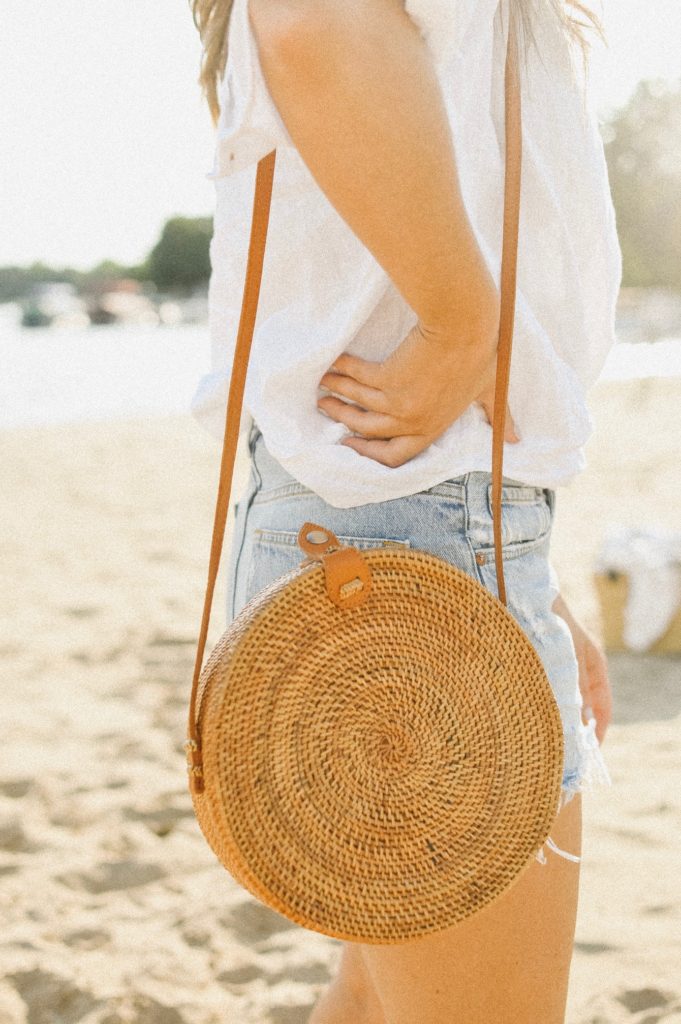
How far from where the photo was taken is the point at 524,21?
1.06 meters

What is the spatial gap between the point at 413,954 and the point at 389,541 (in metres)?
0.44

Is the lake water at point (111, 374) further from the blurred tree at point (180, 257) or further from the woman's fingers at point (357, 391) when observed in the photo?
the blurred tree at point (180, 257)

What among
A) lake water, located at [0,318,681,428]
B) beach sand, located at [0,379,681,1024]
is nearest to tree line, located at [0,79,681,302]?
lake water, located at [0,318,681,428]

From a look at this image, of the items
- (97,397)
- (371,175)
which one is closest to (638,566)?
(371,175)

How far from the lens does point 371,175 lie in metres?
0.89

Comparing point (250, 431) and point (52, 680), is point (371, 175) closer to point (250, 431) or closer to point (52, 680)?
point (250, 431)

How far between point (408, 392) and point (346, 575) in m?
0.21

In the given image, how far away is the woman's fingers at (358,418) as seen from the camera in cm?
106

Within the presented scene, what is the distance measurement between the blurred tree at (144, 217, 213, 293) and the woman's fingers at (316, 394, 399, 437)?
83310mm

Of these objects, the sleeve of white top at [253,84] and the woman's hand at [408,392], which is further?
the woman's hand at [408,392]

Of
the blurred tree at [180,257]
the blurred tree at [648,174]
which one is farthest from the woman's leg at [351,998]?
the blurred tree at [180,257]

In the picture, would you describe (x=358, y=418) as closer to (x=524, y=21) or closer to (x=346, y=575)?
(x=346, y=575)

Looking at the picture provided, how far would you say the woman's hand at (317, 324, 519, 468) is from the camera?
1026mm

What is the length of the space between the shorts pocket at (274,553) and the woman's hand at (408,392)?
91mm
